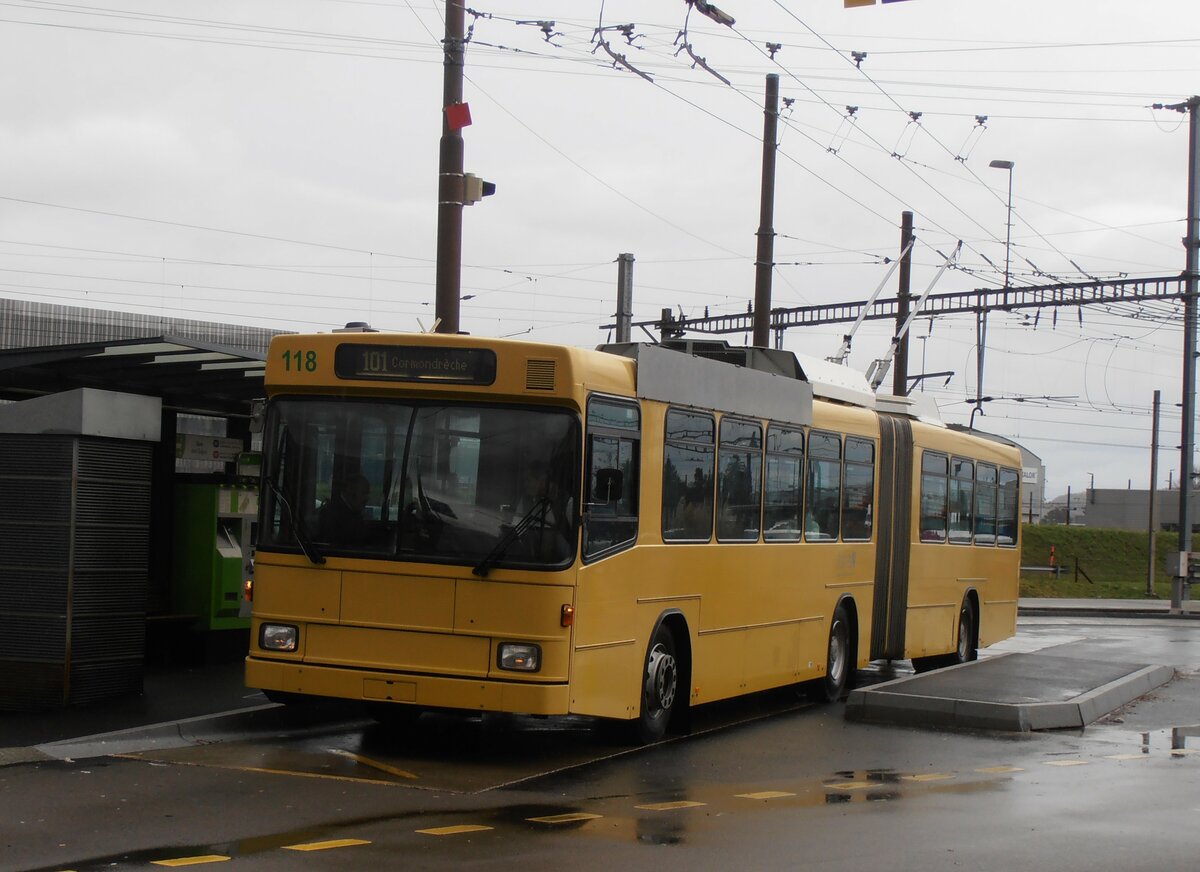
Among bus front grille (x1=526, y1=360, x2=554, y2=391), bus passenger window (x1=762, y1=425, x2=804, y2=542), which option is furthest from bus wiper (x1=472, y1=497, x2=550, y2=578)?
bus passenger window (x1=762, y1=425, x2=804, y2=542)

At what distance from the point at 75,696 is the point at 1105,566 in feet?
203

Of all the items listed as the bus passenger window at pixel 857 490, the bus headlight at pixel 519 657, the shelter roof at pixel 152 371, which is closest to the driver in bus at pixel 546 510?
the bus headlight at pixel 519 657

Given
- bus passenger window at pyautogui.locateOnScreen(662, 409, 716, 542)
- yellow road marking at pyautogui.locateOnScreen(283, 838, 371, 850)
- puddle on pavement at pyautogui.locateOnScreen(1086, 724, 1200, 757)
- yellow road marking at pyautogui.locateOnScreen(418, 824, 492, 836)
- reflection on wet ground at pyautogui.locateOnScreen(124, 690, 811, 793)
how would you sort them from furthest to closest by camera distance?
puddle on pavement at pyautogui.locateOnScreen(1086, 724, 1200, 757) < bus passenger window at pyautogui.locateOnScreen(662, 409, 716, 542) < reflection on wet ground at pyautogui.locateOnScreen(124, 690, 811, 793) < yellow road marking at pyautogui.locateOnScreen(418, 824, 492, 836) < yellow road marking at pyautogui.locateOnScreen(283, 838, 371, 850)

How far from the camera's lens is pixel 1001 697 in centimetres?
1412

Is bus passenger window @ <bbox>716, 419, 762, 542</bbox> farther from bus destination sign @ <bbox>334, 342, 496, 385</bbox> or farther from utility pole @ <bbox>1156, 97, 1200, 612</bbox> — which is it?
utility pole @ <bbox>1156, 97, 1200, 612</bbox>

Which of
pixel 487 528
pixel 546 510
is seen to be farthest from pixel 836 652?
pixel 487 528

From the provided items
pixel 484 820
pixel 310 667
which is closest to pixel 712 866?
pixel 484 820

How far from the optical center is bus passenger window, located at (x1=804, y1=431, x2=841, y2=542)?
15.1 metres

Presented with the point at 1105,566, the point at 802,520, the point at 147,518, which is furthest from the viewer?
the point at 1105,566

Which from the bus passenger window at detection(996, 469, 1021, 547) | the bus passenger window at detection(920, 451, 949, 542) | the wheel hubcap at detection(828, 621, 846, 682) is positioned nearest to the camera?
the wheel hubcap at detection(828, 621, 846, 682)

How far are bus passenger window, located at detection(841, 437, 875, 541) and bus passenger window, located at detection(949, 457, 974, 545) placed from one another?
3048 mm

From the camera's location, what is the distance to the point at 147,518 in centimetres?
1255

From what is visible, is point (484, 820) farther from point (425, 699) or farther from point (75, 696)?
point (75, 696)

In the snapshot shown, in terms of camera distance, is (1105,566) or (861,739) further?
(1105,566)
